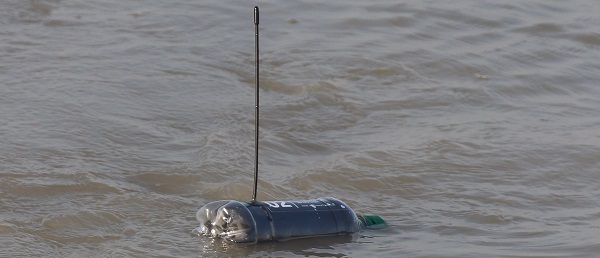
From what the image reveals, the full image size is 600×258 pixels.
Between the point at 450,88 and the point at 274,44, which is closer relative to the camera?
the point at 450,88

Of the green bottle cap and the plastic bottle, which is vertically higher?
the plastic bottle

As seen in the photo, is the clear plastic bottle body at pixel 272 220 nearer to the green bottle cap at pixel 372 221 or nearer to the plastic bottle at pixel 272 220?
the plastic bottle at pixel 272 220

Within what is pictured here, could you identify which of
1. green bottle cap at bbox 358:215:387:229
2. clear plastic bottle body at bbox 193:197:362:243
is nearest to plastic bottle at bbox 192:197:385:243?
clear plastic bottle body at bbox 193:197:362:243

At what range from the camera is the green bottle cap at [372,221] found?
4734 mm

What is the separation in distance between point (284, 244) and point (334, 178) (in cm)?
109

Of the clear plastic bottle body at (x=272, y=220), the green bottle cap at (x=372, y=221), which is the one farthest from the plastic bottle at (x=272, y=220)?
the green bottle cap at (x=372, y=221)

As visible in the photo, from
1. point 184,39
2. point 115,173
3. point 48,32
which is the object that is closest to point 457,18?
point 184,39

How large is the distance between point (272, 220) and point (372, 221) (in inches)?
23.3

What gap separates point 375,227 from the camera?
4.77 meters

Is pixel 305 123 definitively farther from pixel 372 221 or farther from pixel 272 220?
pixel 272 220

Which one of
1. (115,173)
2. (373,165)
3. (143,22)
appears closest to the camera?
(115,173)

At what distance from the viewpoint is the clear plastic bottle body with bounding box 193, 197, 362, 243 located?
433 cm

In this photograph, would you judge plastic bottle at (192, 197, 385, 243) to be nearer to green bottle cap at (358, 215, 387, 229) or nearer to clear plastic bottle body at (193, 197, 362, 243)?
clear plastic bottle body at (193, 197, 362, 243)

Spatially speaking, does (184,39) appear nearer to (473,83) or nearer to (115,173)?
(473,83)
